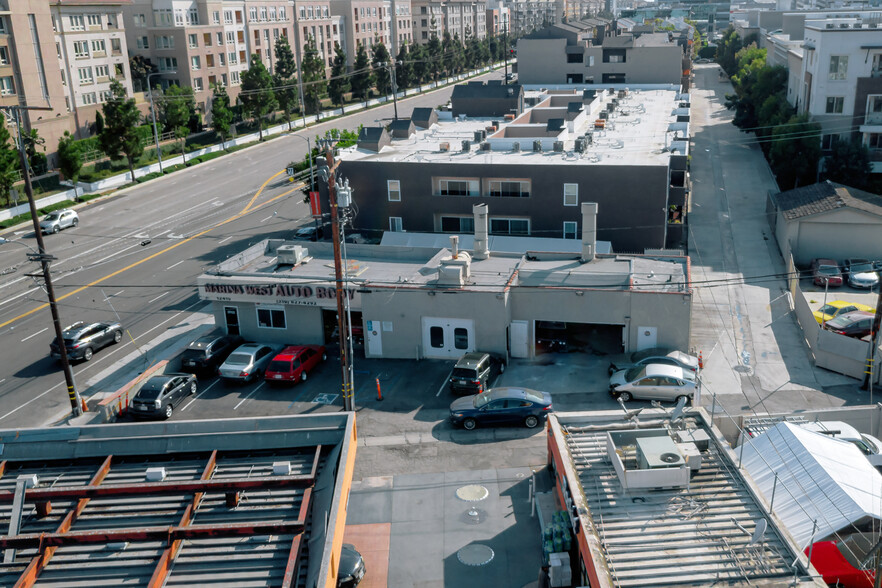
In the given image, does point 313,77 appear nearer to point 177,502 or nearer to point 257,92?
point 257,92

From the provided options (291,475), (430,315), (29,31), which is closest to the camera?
(291,475)

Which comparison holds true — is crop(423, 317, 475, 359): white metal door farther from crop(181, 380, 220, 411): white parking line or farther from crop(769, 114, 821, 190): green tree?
crop(769, 114, 821, 190): green tree

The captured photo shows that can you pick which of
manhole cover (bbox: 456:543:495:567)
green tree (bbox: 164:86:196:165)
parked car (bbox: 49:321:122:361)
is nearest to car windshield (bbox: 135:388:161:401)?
parked car (bbox: 49:321:122:361)

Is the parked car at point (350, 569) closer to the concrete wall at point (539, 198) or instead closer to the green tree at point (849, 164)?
the concrete wall at point (539, 198)

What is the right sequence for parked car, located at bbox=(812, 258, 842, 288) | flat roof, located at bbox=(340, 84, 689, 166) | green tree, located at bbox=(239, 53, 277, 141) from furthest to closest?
green tree, located at bbox=(239, 53, 277, 141) < flat roof, located at bbox=(340, 84, 689, 166) < parked car, located at bbox=(812, 258, 842, 288)

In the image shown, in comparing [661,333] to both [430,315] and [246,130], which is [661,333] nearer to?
[430,315]

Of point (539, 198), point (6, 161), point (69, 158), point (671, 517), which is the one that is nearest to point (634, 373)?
point (671, 517)

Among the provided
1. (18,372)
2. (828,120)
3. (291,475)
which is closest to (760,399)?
(291,475)
